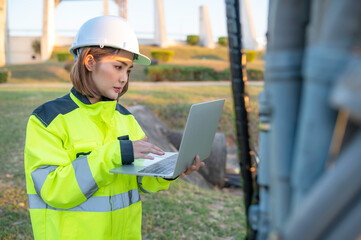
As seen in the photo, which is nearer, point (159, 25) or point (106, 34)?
point (106, 34)

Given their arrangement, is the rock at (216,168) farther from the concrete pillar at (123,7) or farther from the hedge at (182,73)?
the concrete pillar at (123,7)

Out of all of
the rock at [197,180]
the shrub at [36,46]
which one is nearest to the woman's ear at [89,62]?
the rock at [197,180]

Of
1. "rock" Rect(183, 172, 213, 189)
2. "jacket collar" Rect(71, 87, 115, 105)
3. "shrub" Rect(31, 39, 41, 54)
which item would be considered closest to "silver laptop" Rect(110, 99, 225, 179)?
"jacket collar" Rect(71, 87, 115, 105)

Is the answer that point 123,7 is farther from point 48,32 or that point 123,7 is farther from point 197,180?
point 197,180

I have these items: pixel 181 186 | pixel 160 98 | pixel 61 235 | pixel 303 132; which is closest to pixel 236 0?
pixel 303 132

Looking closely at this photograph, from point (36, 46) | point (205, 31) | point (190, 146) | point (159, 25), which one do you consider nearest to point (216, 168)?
point (190, 146)

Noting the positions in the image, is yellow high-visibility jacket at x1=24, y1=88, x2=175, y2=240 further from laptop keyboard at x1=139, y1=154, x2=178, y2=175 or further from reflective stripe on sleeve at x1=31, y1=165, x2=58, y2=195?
laptop keyboard at x1=139, y1=154, x2=178, y2=175

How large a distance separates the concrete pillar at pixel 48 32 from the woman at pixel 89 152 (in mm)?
24260

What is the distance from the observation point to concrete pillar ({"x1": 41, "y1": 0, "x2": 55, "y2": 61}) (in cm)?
2412

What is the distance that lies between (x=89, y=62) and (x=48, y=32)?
2539 centimetres

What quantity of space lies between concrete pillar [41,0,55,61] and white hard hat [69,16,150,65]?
24.2m

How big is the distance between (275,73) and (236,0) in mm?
407

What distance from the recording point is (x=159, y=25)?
87.6 ft

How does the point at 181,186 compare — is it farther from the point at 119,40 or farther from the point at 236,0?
the point at 236,0
